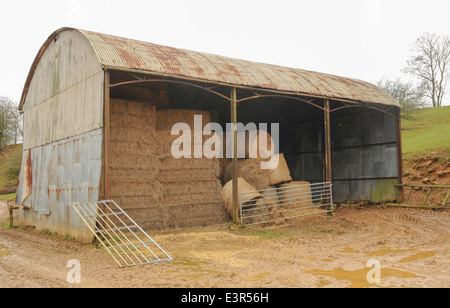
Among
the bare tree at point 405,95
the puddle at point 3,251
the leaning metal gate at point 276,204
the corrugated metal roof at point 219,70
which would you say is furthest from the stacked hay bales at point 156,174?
the bare tree at point 405,95

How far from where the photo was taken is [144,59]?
39.8 ft

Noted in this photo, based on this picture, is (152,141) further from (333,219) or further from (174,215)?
(333,219)

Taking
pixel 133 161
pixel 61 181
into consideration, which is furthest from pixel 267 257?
pixel 61 181

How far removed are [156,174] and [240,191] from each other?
310 centimetres

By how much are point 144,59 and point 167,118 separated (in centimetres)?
286

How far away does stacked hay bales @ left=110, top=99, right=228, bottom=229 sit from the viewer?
12539mm

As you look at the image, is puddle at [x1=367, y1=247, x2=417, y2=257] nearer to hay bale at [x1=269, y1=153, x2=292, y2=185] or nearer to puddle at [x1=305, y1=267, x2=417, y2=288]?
puddle at [x1=305, y1=267, x2=417, y2=288]

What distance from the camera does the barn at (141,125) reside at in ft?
38.8

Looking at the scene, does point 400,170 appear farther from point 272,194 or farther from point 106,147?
point 106,147

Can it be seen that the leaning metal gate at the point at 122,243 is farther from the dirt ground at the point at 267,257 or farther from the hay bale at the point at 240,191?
the hay bale at the point at 240,191

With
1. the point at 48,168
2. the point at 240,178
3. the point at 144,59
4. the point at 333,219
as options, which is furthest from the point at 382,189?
the point at 48,168

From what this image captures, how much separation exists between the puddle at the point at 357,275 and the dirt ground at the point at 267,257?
16 millimetres

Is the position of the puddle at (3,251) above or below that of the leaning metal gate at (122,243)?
below

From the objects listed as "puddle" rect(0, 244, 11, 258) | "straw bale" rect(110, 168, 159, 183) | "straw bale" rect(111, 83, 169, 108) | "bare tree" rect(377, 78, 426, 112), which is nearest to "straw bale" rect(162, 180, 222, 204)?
"straw bale" rect(110, 168, 159, 183)
